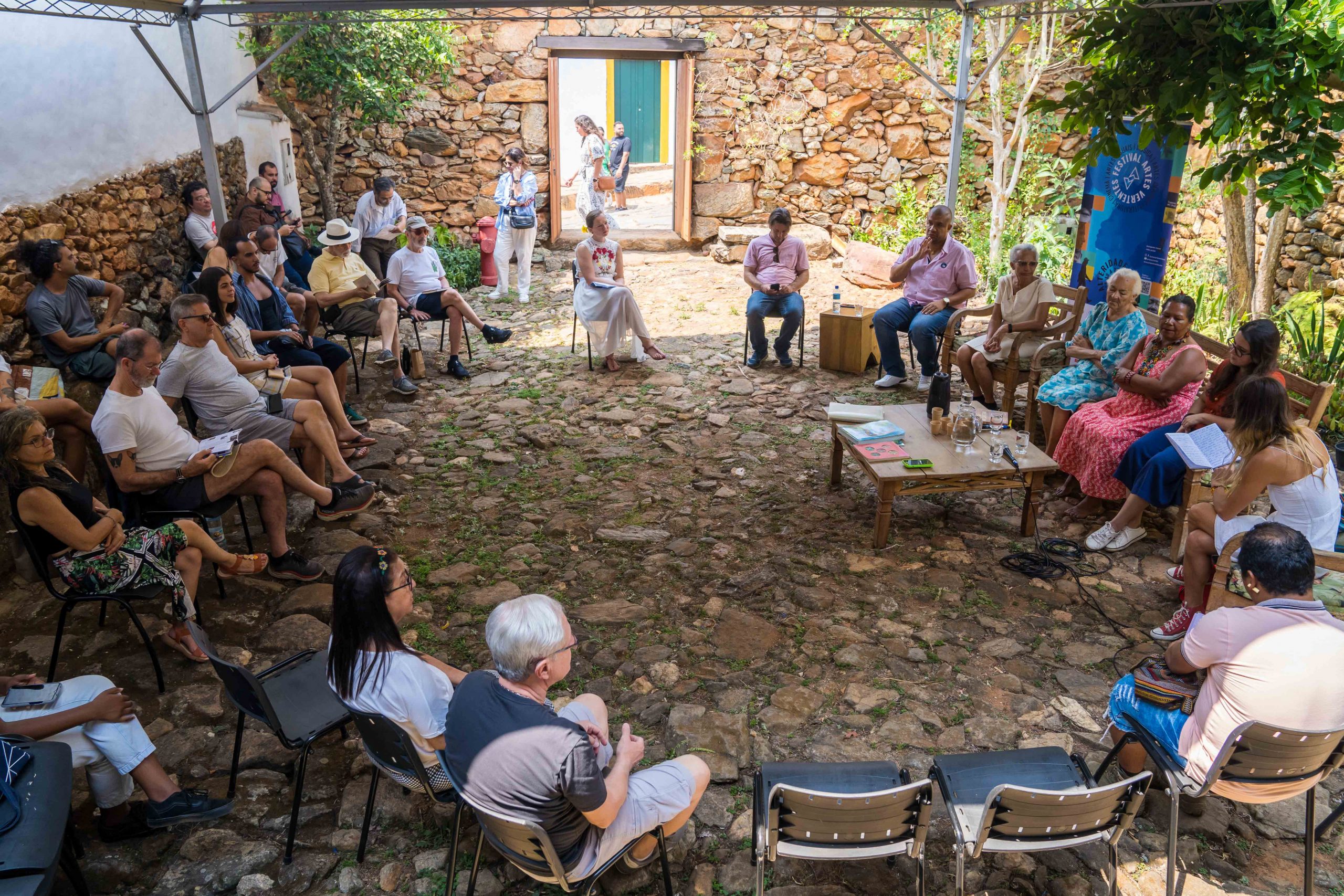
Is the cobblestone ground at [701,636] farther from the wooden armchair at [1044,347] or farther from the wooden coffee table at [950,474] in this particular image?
the wooden armchair at [1044,347]

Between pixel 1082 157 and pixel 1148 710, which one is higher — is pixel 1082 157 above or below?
above

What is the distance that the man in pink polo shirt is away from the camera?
6.57 metres

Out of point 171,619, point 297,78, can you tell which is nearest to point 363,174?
point 297,78

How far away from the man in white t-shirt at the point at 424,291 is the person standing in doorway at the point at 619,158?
6.33m

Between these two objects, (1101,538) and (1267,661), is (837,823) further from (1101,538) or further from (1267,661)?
(1101,538)

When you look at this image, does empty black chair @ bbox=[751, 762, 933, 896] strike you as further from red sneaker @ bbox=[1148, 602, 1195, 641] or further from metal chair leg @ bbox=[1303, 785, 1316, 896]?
red sneaker @ bbox=[1148, 602, 1195, 641]

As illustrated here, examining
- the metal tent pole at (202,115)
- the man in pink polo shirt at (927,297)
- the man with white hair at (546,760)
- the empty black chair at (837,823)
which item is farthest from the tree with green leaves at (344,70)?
the empty black chair at (837,823)

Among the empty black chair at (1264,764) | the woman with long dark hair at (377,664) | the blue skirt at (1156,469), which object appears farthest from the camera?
the blue skirt at (1156,469)

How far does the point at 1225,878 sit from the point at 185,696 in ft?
11.6

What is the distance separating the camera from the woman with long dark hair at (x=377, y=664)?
8.11 feet

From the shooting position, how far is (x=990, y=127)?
10383 millimetres

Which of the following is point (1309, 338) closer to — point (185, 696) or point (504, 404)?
point (504, 404)

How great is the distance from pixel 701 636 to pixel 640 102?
11.1 metres

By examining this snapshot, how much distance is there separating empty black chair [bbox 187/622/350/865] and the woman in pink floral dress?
3.78 meters
